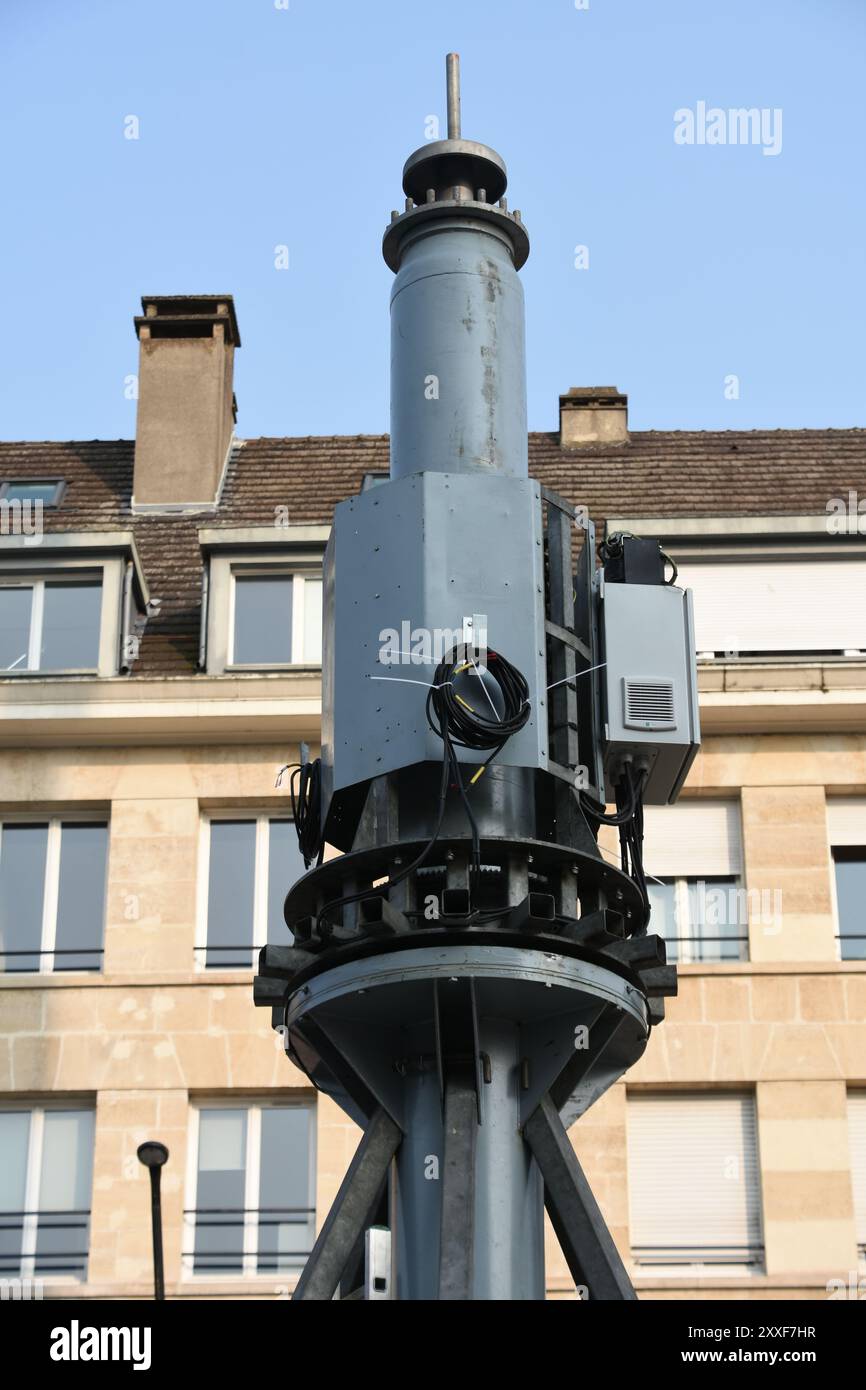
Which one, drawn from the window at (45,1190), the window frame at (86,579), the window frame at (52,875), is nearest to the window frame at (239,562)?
the window frame at (86,579)

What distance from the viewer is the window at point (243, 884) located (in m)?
24.1

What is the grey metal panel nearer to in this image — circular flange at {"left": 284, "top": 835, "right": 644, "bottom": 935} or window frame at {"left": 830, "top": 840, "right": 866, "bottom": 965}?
circular flange at {"left": 284, "top": 835, "right": 644, "bottom": 935}

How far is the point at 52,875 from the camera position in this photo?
971 inches

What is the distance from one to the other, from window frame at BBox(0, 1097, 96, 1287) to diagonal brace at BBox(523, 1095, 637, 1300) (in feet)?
39.4

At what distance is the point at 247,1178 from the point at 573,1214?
12.4 metres

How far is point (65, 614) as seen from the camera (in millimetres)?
26172

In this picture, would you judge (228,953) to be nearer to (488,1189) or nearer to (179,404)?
(179,404)

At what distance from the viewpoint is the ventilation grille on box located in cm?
1227

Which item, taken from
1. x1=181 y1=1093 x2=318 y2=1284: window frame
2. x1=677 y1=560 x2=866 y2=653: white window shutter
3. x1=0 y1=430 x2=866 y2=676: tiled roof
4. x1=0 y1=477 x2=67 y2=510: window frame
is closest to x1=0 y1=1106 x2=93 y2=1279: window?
x1=181 y1=1093 x2=318 y2=1284: window frame

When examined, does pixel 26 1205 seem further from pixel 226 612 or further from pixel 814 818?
pixel 814 818
